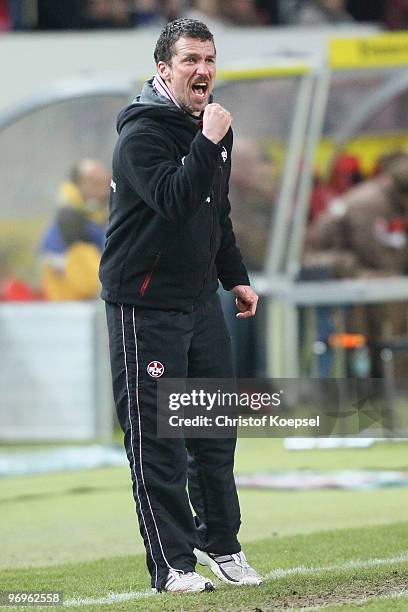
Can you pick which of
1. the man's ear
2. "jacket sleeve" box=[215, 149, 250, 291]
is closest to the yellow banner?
"jacket sleeve" box=[215, 149, 250, 291]

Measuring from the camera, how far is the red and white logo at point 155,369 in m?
5.15

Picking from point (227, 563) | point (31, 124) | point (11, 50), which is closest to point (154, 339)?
point (227, 563)

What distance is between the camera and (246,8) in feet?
57.1

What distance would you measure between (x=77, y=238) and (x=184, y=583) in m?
7.31

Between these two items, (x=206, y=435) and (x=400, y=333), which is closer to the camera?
(x=206, y=435)

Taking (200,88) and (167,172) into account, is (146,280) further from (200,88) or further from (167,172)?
(200,88)

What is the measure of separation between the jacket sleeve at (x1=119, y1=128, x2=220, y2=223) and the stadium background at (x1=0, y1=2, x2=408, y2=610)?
4.65 feet

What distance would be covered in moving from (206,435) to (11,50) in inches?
490

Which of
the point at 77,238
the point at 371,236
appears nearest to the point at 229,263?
the point at 77,238

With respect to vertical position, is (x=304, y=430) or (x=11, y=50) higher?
(x=11, y=50)

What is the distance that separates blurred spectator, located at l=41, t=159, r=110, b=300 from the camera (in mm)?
12016

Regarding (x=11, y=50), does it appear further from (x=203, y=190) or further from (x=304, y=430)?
(x=203, y=190)

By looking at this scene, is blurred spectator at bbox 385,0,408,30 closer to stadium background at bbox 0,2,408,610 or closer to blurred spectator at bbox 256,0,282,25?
blurred spectator at bbox 256,0,282,25

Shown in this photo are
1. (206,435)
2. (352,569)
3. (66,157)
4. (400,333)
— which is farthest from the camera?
(66,157)
